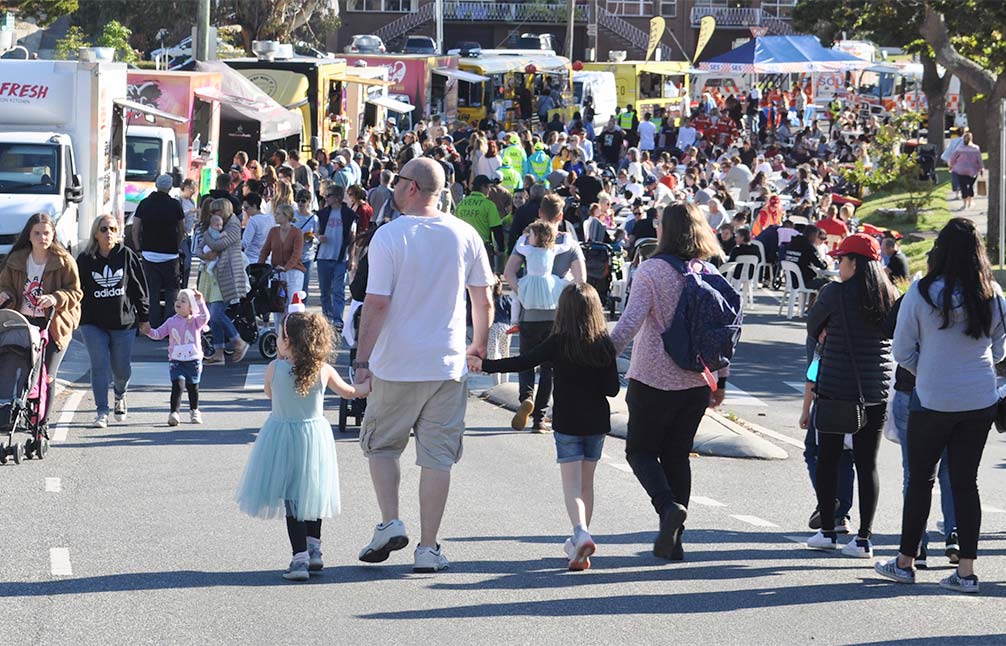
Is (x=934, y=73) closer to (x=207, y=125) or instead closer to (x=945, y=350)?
(x=207, y=125)

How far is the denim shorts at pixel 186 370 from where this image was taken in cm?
1212

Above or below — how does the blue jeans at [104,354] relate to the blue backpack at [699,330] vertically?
below

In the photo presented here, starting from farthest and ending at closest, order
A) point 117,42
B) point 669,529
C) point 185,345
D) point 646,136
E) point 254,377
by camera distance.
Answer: point 117,42, point 646,136, point 254,377, point 185,345, point 669,529

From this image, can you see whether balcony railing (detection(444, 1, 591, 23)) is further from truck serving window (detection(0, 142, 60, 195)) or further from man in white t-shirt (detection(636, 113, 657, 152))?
truck serving window (detection(0, 142, 60, 195))

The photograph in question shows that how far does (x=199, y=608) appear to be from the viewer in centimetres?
671

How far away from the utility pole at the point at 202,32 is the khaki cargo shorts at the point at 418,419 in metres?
26.4

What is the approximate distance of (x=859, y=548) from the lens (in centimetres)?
812

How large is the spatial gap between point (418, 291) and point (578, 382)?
1030mm

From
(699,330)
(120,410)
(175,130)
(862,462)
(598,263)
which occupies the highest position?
(175,130)

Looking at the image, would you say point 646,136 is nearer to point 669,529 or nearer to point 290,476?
point 669,529

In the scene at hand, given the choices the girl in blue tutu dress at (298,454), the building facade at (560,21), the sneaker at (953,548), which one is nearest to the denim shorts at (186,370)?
the girl in blue tutu dress at (298,454)

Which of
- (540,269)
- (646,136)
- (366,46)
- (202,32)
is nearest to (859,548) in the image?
(540,269)

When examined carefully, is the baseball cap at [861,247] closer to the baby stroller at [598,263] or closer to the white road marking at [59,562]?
the white road marking at [59,562]

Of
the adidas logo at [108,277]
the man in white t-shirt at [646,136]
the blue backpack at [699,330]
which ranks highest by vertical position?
the man in white t-shirt at [646,136]
